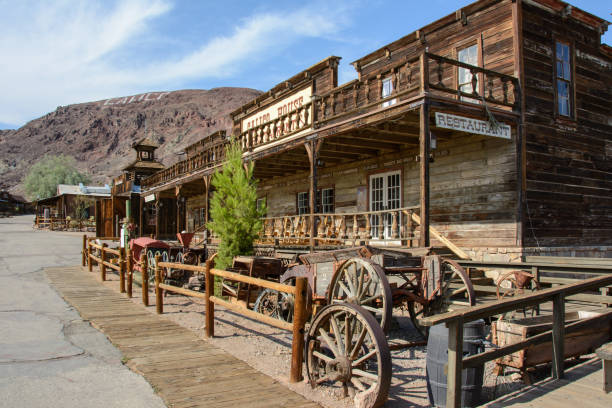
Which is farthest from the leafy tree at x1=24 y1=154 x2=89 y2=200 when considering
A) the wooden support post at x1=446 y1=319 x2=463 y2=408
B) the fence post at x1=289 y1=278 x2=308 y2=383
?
the wooden support post at x1=446 y1=319 x2=463 y2=408

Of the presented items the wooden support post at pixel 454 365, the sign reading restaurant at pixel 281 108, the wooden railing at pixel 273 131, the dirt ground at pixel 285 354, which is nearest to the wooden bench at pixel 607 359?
the wooden support post at pixel 454 365

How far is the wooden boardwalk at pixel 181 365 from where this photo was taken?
4.62 metres

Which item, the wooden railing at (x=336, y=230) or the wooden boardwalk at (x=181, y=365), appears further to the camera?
the wooden railing at (x=336, y=230)

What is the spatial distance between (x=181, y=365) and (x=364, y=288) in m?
2.41

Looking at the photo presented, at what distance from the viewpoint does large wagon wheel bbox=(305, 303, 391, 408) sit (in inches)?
161

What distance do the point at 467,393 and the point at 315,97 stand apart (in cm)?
1007

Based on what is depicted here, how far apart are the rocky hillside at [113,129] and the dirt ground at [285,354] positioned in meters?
117

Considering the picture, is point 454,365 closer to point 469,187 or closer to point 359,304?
point 359,304

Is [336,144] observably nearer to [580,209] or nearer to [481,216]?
[481,216]

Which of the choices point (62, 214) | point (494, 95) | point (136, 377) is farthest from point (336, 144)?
point (62, 214)

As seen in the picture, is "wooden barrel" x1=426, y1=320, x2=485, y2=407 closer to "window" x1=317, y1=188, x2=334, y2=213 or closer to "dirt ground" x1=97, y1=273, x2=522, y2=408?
"dirt ground" x1=97, y1=273, x2=522, y2=408

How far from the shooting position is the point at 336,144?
13.0m

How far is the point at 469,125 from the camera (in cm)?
995

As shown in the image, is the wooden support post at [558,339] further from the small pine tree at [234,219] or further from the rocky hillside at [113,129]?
the rocky hillside at [113,129]
